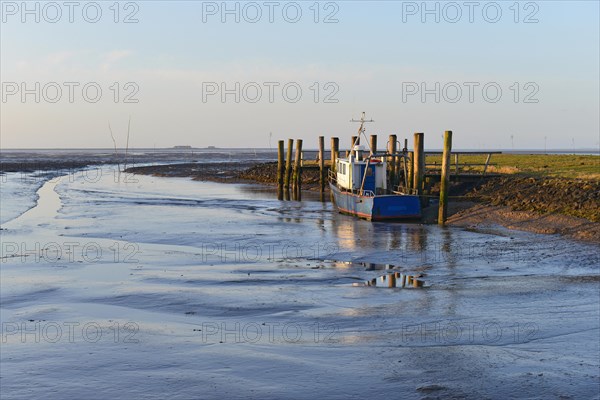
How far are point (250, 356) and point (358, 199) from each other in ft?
69.9

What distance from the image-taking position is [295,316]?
525 inches

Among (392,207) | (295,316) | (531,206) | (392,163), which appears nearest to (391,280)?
(295,316)

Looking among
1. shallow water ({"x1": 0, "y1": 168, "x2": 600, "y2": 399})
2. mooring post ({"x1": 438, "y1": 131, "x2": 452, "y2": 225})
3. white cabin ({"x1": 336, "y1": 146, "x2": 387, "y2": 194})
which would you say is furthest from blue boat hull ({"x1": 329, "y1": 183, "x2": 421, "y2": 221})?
shallow water ({"x1": 0, "y1": 168, "x2": 600, "y2": 399})

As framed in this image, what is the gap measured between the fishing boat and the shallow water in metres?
4.01

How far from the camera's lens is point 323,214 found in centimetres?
3497

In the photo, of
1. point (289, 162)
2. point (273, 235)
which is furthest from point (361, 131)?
point (289, 162)

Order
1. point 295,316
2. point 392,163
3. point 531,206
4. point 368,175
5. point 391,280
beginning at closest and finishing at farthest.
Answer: point 295,316 < point 391,280 < point 531,206 < point 368,175 < point 392,163

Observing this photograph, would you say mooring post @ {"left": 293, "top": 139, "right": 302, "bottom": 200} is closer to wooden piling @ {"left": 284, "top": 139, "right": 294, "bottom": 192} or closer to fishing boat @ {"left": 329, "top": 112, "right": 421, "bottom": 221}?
wooden piling @ {"left": 284, "top": 139, "right": 294, "bottom": 192}

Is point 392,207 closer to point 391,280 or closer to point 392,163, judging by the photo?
point 392,163

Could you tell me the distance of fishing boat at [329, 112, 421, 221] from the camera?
98.4 feet

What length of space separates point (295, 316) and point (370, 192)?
1929 centimetres

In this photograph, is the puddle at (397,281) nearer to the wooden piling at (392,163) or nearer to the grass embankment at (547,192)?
the grass embankment at (547,192)

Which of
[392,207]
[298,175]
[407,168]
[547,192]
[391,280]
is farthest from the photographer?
[298,175]

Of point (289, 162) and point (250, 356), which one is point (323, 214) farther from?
point (250, 356)
